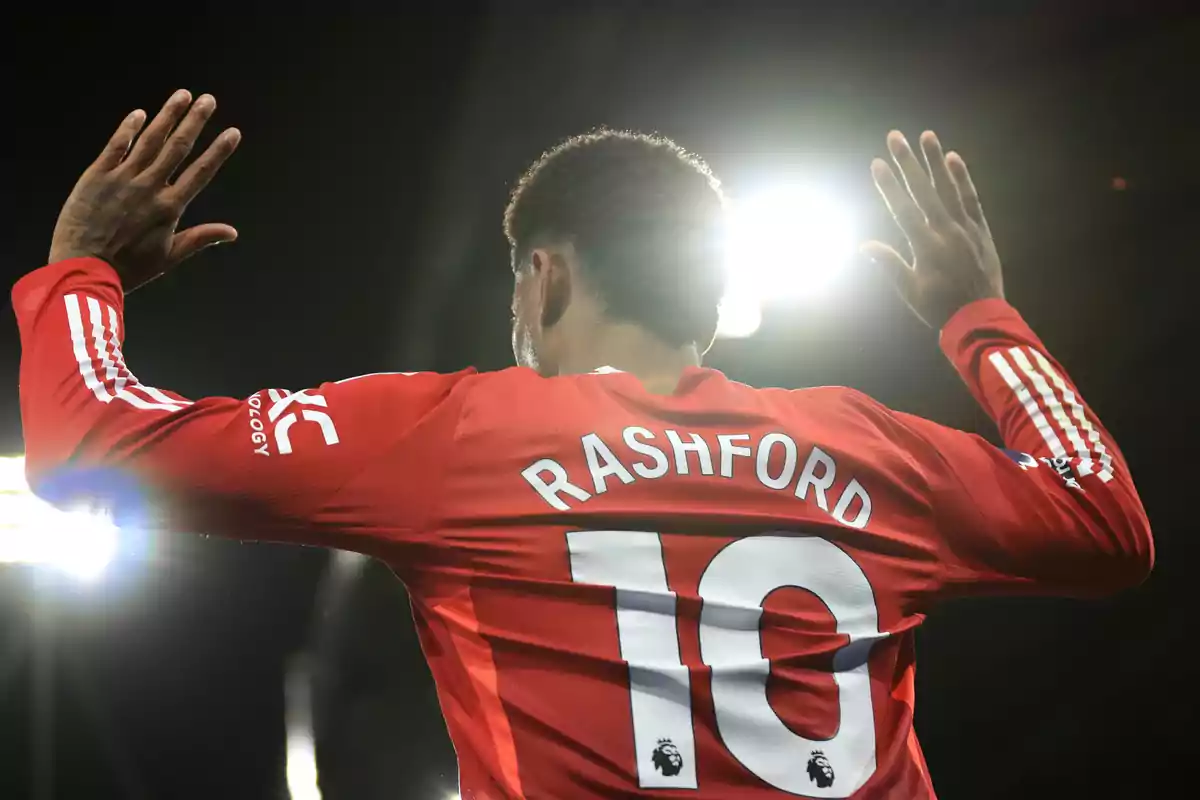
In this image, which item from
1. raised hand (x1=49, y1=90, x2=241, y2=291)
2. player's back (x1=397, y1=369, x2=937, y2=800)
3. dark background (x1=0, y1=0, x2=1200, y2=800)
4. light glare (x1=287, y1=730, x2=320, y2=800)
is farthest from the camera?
light glare (x1=287, y1=730, x2=320, y2=800)

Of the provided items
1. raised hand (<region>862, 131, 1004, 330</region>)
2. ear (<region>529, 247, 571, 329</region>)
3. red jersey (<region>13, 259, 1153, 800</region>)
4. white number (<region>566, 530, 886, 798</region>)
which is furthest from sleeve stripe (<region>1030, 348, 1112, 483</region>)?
ear (<region>529, 247, 571, 329</region>)

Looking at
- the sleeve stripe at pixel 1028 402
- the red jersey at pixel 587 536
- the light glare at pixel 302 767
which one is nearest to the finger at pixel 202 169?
the red jersey at pixel 587 536

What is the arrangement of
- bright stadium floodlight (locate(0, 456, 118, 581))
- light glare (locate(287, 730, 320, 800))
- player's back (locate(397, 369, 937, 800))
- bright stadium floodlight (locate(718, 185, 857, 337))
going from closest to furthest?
1. player's back (locate(397, 369, 937, 800))
2. bright stadium floodlight (locate(718, 185, 857, 337))
3. bright stadium floodlight (locate(0, 456, 118, 581))
4. light glare (locate(287, 730, 320, 800))

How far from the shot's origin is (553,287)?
0.95 meters

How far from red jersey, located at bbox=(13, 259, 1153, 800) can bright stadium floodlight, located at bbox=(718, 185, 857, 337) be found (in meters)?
1.70

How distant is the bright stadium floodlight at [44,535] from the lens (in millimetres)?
3920

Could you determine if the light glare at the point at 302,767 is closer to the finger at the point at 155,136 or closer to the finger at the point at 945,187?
the finger at the point at 155,136

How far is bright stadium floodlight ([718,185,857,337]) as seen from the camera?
2525 mm

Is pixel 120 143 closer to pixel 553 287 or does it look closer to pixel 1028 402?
pixel 553 287

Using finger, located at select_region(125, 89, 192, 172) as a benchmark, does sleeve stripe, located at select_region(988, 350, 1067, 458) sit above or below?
below

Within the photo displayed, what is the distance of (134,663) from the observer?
451 centimetres

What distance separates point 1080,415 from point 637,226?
50 cm

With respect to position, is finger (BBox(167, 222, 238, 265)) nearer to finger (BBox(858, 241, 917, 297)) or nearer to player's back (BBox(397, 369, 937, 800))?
player's back (BBox(397, 369, 937, 800))

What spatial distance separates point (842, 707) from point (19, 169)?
2.73m
